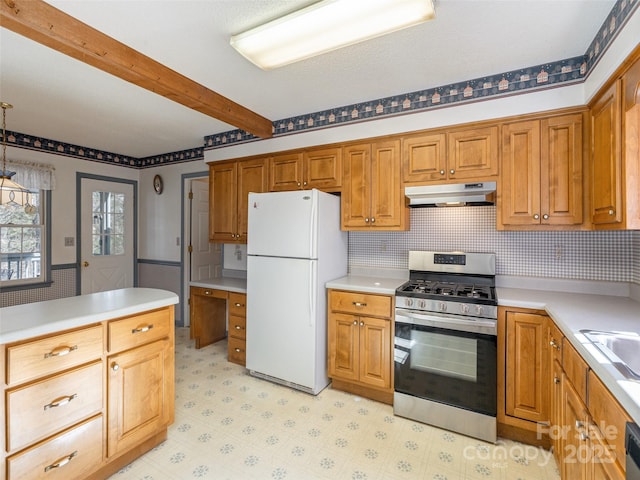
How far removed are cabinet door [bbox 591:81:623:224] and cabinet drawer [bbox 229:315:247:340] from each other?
2975mm

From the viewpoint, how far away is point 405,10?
60.7 inches

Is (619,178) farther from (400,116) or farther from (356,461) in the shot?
(356,461)

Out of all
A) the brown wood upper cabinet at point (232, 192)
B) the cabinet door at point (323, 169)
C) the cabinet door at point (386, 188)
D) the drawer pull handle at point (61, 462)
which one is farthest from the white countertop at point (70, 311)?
the cabinet door at point (386, 188)

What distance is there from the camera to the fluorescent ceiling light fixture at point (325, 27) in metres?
1.54

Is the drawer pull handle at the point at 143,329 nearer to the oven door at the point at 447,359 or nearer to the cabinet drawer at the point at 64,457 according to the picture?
the cabinet drawer at the point at 64,457

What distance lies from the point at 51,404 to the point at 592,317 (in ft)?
8.96

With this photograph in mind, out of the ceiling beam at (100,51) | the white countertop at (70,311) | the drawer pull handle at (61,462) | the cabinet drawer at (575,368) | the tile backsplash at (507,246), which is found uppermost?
the ceiling beam at (100,51)

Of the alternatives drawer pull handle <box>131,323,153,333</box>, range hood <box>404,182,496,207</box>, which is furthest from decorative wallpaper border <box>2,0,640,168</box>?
drawer pull handle <box>131,323,153,333</box>

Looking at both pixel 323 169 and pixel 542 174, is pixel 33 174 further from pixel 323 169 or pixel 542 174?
pixel 542 174

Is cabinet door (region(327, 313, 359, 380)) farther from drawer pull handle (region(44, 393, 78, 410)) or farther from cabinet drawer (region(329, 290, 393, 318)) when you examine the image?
drawer pull handle (region(44, 393, 78, 410))

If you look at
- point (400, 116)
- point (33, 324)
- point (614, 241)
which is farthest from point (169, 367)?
point (614, 241)

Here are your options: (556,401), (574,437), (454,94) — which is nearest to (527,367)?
(556,401)

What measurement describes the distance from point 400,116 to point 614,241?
182cm

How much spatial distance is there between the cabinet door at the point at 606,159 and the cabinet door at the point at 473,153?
560mm
